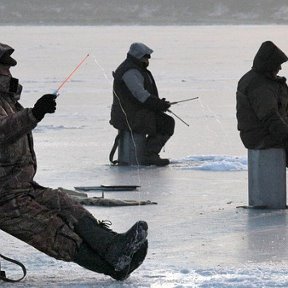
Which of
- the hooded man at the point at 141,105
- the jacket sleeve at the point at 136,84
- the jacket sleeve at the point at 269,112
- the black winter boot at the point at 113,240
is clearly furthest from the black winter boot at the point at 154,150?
the black winter boot at the point at 113,240

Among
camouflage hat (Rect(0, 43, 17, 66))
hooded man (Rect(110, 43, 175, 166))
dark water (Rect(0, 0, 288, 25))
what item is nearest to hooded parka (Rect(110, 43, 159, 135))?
hooded man (Rect(110, 43, 175, 166))

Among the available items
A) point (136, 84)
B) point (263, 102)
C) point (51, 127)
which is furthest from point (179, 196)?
point (51, 127)

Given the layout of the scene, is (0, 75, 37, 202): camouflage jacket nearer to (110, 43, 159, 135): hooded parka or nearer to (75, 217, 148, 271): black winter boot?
(75, 217, 148, 271): black winter boot

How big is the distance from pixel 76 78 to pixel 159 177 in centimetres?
1706

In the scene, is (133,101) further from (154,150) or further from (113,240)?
(113,240)

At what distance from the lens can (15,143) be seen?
21.7 feet

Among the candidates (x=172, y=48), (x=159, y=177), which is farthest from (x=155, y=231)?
(x=172, y=48)

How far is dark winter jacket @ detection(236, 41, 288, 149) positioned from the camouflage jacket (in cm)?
299

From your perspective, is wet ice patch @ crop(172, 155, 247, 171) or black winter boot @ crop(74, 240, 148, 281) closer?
black winter boot @ crop(74, 240, 148, 281)

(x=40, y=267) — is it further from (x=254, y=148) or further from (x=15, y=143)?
(x=254, y=148)

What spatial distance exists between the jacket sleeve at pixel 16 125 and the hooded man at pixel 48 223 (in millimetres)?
77

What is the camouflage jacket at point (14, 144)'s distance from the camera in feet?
21.2

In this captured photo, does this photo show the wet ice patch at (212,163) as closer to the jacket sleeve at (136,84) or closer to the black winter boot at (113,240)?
the jacket sleeve at (136,84)

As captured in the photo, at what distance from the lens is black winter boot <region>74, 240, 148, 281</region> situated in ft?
21.9
